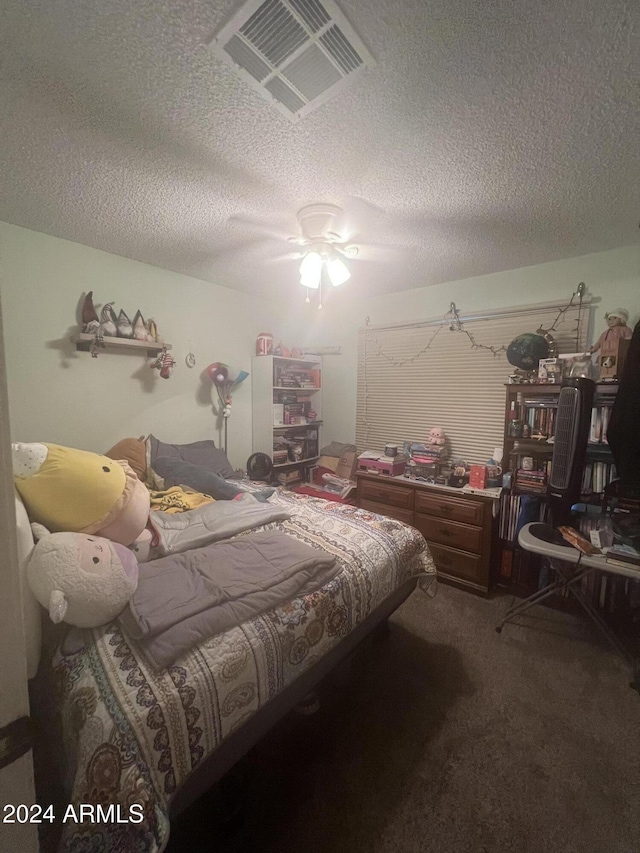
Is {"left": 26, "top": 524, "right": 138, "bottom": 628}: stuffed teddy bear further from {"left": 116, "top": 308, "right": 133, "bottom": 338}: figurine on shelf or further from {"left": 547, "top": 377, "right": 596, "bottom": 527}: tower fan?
{"left": 547, "top": 377, "right": 596, "bottom": 527}: tower fan

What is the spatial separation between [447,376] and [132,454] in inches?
109

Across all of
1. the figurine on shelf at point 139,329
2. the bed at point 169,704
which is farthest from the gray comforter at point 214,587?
the figurine on shelf at point 139,329

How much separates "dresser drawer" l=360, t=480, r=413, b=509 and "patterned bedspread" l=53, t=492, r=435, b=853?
62.3 inches

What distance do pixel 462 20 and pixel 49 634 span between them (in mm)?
2234

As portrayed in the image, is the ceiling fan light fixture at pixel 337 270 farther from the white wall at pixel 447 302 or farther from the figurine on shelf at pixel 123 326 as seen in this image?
the figurine on shelf at pixel 123 326

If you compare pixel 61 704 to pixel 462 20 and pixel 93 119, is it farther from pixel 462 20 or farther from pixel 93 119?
pixel 462 20

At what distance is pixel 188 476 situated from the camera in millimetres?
2475

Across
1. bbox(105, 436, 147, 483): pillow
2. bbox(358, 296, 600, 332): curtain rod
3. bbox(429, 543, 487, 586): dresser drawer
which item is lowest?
bbox(429, 543, 487, 586): dresser drawer

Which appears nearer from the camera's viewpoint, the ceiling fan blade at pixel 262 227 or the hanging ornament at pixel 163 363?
the ceiling fan blade at pixel 262 227

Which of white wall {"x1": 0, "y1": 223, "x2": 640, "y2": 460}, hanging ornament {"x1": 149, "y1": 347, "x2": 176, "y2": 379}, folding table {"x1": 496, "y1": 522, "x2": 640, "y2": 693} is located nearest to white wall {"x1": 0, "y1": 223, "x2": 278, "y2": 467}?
white wall {"x1": 0, "y1": 223, "x2": 640, "y2": 460}

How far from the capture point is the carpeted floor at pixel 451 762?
1147mm

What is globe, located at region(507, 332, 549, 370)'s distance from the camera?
7.91 feet

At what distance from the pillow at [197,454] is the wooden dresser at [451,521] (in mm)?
1454

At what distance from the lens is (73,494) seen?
1.29 meters
